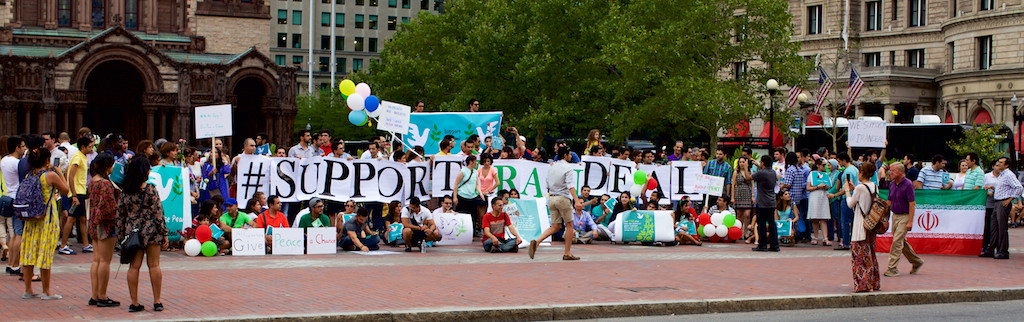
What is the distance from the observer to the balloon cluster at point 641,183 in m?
19.8

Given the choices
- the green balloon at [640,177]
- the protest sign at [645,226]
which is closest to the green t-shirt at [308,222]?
the protest sign at [645,226]

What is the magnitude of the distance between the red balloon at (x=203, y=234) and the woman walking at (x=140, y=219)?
5721 millimetres

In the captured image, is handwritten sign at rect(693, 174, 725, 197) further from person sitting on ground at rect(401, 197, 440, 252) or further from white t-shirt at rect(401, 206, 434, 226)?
white t-shirt at rect(401, 206, 434, 226)

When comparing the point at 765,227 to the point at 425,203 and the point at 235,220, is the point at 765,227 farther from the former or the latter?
the point at 235,220

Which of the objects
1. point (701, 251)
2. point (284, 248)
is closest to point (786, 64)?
point (701, 251)

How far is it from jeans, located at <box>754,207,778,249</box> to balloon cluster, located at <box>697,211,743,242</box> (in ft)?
4.99

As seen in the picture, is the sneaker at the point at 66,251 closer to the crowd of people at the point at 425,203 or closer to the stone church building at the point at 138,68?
the crowd of people at the point at 425,203

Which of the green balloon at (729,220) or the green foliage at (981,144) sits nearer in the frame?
the green balloon at (729,220)

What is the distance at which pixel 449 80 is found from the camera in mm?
56656

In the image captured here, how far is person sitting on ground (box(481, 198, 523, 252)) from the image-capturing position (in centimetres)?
1712

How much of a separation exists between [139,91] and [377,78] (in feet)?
43.4

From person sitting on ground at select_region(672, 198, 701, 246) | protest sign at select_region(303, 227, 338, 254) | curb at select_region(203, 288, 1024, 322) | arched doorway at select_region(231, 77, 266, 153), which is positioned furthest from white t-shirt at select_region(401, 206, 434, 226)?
arched doorway at select_region(231, 77, 266, 153)

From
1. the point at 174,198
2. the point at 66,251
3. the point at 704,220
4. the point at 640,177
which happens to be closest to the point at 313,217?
the point at 174,198

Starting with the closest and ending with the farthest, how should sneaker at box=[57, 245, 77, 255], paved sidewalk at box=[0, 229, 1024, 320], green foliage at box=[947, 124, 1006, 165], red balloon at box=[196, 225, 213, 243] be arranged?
1. paved sidewalk at box=[0, 229, 1024, 320]
2. sneaker at box=[57, 245, 77, 255]
3. red balloon at box=[196, 225, 213, 243]
4. green foliage at box=[947, 124, 1006, 165]
